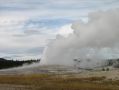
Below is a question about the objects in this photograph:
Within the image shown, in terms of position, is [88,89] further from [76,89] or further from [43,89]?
[43,89]

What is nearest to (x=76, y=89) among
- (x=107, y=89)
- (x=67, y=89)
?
(x=67, y=89)

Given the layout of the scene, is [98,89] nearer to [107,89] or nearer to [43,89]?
[107,89]

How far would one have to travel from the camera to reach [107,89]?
62.7m

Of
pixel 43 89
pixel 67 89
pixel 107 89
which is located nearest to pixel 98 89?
pixel 107 89

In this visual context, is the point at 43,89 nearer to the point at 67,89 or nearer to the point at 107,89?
the point at 67,89

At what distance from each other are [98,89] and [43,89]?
32.9ft

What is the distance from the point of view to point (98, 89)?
63188mm

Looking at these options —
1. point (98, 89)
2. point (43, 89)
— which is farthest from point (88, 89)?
point (43, 89)

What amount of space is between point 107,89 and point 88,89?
3428 millimetres

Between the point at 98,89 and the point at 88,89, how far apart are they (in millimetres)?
1839

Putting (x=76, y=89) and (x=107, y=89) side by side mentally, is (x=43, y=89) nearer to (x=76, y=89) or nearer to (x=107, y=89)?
(x=76, y=89)

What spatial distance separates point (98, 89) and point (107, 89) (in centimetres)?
165

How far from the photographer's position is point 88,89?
6306 cm

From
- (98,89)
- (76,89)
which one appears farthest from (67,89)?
(98,89)
